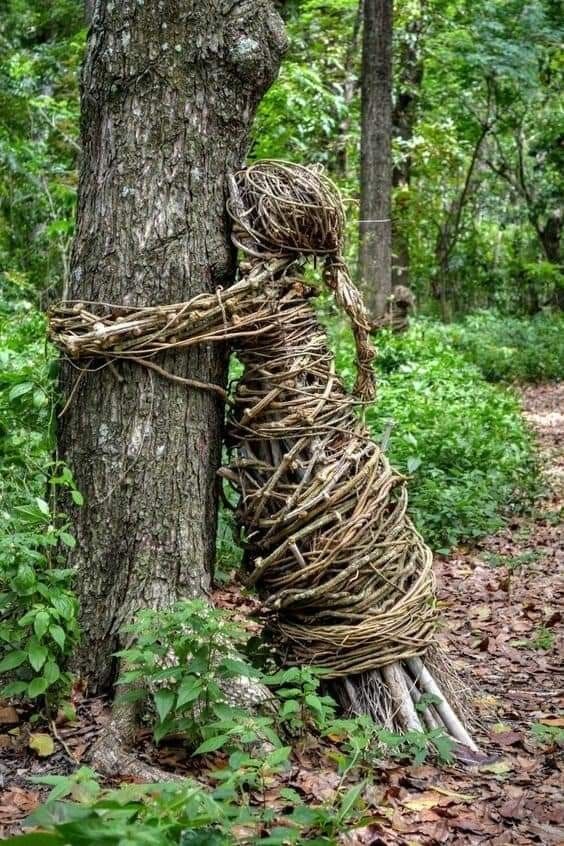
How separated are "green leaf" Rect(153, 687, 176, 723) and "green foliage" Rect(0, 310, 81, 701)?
1.00 feet

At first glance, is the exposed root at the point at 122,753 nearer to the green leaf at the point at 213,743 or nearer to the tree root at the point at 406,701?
the green leaf at the point at 213,743

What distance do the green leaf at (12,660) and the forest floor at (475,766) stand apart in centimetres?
27

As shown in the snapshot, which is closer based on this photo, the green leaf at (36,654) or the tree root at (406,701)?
the green leaf at (36,654)

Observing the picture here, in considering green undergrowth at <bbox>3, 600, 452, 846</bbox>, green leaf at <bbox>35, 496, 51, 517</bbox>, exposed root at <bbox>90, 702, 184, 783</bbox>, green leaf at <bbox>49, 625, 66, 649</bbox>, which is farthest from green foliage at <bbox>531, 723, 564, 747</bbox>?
green leaf at <bbox>35, 496, 51, 517</bbox>

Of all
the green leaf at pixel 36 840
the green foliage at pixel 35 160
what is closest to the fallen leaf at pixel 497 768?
the green leaf at pixel 36 840

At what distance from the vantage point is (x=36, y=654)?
2.69 meters

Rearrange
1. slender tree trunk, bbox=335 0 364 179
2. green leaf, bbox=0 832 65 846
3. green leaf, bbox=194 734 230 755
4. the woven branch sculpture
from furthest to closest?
slender tree trunk, bbox=335 0 364 179 < the woven branch sculpture < green leaf, bbox=194 734 230 755 < green leaf, bbox=0 832 65 846

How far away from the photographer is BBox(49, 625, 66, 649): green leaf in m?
2.62

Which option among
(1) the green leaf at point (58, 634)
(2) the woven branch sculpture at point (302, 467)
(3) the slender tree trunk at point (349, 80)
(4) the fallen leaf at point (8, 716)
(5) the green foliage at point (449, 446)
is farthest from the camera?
(3) the slender tree trunk at point (349, 80)

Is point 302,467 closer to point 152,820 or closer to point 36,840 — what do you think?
point 152,820

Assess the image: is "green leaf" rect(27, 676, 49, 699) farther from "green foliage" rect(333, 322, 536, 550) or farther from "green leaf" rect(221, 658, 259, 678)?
"green foliage" rect(333, 322, 536, 550)

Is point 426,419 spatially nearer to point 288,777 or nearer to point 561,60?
point 288,777

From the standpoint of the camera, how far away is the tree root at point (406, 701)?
3.02 m

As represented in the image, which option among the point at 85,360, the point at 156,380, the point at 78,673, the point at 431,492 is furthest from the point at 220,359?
the point at 431,492
